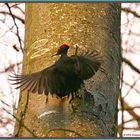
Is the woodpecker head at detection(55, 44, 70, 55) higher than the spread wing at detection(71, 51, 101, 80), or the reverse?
the woodpecker head at detection(55, 44, 70, 55)

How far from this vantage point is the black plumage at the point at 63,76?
1.23 m

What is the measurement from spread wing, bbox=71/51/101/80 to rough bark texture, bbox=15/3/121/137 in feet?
0.08

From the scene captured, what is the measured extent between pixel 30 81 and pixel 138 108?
4.95ft

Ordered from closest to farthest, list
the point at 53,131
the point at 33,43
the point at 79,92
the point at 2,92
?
1. the point at 53,131
2. the point at 79,92
3. the point at 33,43
4. the point at 2,92

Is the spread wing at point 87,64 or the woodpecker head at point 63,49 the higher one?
the woodpecker head at point 63,49

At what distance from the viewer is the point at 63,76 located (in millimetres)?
1226

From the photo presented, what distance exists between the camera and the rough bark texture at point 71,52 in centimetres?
117

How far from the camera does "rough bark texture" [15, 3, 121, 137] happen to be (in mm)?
A: 1173

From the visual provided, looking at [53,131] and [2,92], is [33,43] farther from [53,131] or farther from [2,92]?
[2,92]

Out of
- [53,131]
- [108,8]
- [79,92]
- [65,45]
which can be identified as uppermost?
[108,8]

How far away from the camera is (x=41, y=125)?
3.86ft

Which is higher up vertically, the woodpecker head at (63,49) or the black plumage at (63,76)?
the woodpecker head at (63,49)

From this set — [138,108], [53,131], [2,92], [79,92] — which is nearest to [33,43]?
[79,92]

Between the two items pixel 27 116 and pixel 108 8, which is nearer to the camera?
pixel 27 116
